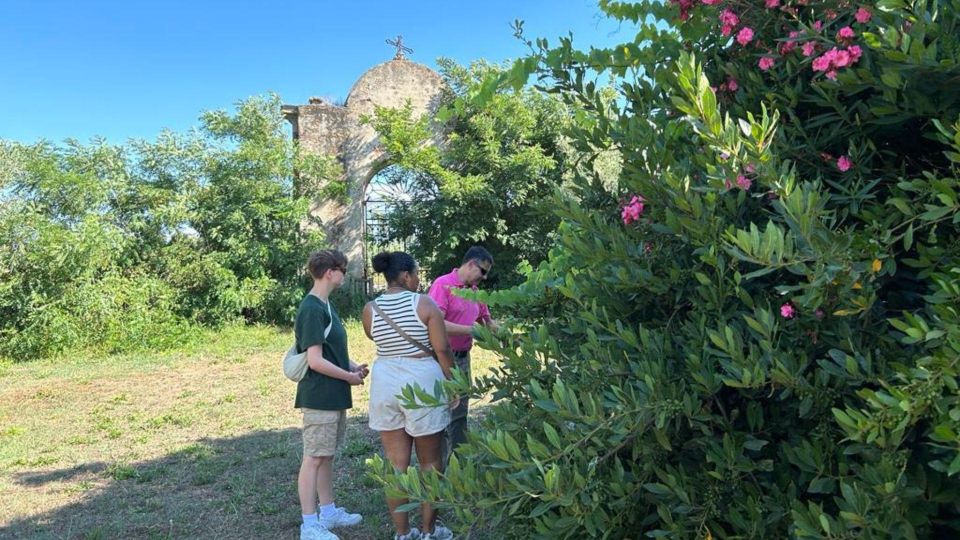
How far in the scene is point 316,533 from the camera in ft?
13.4

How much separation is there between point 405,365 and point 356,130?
12.0 metres

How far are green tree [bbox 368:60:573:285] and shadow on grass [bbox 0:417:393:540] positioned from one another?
812 cm

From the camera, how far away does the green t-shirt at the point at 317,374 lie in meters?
4.00

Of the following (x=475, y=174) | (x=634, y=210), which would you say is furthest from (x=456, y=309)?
(x=475, y=174)

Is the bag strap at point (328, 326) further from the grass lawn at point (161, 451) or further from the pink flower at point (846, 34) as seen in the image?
the pink flower at point (846, 34)

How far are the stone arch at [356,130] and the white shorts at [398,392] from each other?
36.8 ft

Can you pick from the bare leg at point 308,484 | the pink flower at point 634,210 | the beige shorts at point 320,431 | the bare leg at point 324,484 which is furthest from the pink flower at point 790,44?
the bare leg at point 324,484

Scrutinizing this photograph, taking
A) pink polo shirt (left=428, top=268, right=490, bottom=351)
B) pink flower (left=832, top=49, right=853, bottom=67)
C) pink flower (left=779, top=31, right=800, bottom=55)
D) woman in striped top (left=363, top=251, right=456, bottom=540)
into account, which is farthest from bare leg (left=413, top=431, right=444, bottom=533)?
pink flower (left=832, top=49, right=853, bottom=67)

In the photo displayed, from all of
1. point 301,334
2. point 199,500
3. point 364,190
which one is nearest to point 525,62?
point 301,334

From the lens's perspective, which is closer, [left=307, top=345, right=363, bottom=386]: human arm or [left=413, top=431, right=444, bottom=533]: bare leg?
[left=413, top=431, right=444, bottom=533]: bare leg

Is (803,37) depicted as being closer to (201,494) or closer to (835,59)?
(835,59)

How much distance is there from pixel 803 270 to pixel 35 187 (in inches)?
518

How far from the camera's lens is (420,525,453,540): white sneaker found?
3.98 metres

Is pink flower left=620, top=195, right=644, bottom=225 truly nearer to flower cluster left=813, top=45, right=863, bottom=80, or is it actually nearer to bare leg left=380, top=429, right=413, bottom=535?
flower cluster left=813, top=45, right=863, bottom=80
